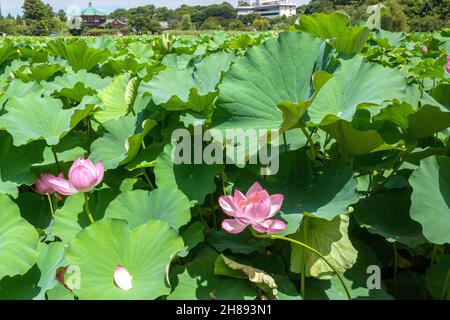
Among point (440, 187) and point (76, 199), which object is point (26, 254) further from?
point (440, 187)

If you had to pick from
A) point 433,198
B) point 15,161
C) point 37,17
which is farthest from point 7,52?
→ point 37,17

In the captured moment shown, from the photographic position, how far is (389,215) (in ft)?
2.75

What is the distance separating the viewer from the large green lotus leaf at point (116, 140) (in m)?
0.95

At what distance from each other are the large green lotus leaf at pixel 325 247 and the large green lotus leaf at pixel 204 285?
0.10 m

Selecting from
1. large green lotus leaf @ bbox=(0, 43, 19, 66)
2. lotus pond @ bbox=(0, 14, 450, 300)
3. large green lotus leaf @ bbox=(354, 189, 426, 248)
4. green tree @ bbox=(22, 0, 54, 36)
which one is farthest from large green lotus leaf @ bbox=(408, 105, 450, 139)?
green tree @ bbox=(22, 0, 54, 36)

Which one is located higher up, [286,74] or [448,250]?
[286,74]

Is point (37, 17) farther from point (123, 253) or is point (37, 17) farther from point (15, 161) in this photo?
point (123, 253)

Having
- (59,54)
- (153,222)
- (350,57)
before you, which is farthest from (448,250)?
(59,54)

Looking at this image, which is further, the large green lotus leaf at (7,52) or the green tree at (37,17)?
the green tree at (37,17)

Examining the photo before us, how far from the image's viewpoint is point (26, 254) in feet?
2.35

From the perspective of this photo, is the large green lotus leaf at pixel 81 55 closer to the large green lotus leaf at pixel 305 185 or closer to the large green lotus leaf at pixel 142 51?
the large green lotus leaf at pixel 142 51

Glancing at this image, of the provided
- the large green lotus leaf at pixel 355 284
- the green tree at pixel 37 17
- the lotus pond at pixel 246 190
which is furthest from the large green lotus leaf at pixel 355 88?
the green tree at pixel 37 17

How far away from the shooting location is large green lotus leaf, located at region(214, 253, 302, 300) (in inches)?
27.5

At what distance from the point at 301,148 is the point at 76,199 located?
17.7 inches
